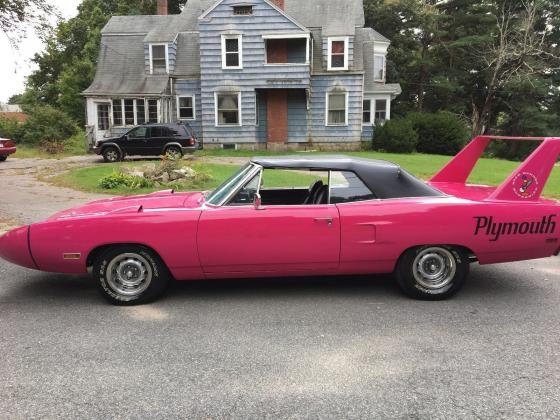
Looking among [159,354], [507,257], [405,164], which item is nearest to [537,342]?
[507,257]

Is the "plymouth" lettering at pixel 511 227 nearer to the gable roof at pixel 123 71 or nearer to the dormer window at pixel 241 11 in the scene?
the dormer window at pixel 241 11

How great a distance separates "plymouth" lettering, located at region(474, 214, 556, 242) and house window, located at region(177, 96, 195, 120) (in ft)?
75.2

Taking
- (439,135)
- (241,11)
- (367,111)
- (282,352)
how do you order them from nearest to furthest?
1. (282,352)
2. (241,11)
3. (439,135)
4. (367,111)

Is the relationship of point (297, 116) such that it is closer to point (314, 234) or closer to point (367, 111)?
point (367, 111)

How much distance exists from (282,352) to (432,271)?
1851 mm

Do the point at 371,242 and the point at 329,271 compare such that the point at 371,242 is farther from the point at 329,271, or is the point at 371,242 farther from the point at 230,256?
the point at 230,256

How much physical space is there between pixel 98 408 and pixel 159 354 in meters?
0.72

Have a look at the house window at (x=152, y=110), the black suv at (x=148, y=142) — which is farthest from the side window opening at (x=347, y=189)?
the house window at (x=152, y=110)

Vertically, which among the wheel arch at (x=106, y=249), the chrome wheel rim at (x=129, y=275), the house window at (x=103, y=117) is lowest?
the chrome wheel rim at (x=129, y=275)

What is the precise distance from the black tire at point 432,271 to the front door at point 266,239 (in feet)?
2.25

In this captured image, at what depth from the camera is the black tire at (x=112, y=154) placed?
64.4 feet

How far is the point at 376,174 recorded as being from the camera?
4.74 meters

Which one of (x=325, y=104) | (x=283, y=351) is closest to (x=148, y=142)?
(x=325, y=104)

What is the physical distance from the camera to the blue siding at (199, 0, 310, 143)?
23.3 m
